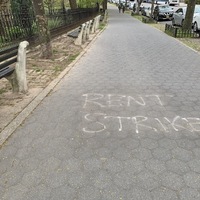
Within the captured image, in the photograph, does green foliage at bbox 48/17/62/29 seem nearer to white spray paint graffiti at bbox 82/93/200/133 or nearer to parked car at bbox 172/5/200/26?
white spray paint graffiti at bbox 82/93/200/133

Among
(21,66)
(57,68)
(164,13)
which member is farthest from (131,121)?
(164,13)

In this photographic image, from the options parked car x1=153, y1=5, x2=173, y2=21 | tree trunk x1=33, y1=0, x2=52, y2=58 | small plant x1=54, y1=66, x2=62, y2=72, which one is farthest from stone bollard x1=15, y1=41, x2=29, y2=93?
parked car x1=153, y1=5, x2=173, y2=21

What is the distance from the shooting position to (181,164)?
9.68 feet

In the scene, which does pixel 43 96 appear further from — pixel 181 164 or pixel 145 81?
pixel 181 164

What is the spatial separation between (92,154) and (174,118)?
1.72 meters

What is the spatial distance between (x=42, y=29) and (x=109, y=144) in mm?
5680

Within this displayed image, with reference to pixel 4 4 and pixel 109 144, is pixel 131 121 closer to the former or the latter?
pixel 109 144

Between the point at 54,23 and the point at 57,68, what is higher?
the point at 54,23

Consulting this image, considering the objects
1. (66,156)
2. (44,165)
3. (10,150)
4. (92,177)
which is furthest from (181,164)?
(10,150)

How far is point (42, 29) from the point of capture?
306 inches

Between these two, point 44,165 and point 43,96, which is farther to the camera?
point 43,96

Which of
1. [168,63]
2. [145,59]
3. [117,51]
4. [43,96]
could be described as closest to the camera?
[43,96]

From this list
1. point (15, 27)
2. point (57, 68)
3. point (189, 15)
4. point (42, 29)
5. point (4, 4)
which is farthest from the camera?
point (189, 15)

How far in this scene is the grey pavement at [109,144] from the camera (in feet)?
8.52
